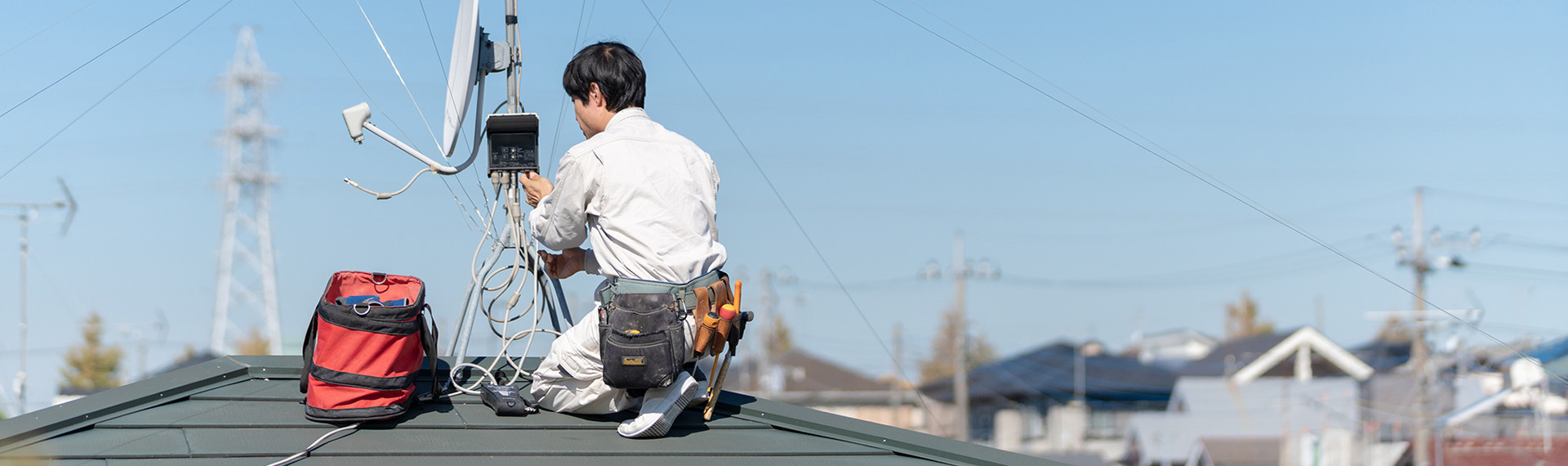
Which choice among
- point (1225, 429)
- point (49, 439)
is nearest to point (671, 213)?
point (49, 439)

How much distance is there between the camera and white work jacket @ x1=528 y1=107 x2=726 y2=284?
11.3 ft

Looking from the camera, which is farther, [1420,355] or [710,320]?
[1420,355]

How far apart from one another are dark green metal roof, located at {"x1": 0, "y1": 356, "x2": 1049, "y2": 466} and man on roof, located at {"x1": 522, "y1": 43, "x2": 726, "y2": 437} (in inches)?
5.7

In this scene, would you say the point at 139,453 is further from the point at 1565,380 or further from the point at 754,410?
the point at 1565,380

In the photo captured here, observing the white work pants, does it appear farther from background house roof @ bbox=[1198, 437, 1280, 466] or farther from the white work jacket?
background house roof @ bbox=[1198, 437, 1280, 466]

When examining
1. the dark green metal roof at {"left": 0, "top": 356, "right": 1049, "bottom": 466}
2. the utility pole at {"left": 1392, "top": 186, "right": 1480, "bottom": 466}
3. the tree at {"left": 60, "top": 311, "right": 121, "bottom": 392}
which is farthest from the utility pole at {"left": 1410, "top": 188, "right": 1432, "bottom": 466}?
the tree at {"left": 60, "top": 311, "right": 121, "bottom": 392}

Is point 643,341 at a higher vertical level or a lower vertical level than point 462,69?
lower

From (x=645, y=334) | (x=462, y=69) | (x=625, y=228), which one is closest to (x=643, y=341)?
(x=645, y=334)

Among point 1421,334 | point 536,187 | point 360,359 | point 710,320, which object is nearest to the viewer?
point 360,359

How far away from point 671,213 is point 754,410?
967mm

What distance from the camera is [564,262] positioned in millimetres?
3941

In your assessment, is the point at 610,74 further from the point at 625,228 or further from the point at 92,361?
the point at 92,361

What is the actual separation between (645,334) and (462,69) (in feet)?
4.76

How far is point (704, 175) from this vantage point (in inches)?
143
